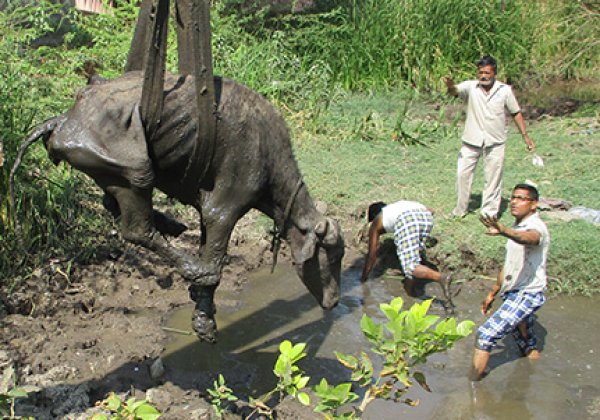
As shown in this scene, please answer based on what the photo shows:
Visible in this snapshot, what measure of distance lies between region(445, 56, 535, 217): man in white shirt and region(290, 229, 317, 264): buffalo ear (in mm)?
3414

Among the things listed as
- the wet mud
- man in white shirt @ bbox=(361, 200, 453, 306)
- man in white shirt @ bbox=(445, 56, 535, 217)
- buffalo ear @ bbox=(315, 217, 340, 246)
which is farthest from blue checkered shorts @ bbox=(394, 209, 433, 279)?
buffalo ear @ bbox=(315, 217, 340, 246)

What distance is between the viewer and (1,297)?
5.67 m

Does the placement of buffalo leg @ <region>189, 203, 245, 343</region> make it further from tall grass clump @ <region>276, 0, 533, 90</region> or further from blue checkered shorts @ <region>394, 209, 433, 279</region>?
tall grass clump @ <region>276, 0, 533, 90</region>

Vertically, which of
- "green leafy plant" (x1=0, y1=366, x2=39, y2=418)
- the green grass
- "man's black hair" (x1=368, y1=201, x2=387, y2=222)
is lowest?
the green grass

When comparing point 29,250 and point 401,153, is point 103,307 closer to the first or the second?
point 29,250

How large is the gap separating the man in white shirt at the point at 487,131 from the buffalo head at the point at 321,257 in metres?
3.15

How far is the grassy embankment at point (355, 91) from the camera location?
648cm

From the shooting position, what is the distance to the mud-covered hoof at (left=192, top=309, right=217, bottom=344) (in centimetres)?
444

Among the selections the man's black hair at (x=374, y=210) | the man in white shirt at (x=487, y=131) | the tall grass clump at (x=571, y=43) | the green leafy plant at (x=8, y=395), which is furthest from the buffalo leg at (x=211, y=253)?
the tall grass clump at (x=571, y=43)

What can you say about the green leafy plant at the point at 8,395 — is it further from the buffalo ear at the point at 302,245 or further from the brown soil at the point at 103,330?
the buffalo ear at the point at 302,245

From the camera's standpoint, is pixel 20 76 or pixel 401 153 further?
pixel 401 153

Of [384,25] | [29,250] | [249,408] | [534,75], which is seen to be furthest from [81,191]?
[534,75]

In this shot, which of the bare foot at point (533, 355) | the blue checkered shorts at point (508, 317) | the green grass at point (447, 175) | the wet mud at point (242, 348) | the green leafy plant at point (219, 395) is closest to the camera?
the green leafy plant at point (219, 395)

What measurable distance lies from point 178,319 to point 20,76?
2.67 m
